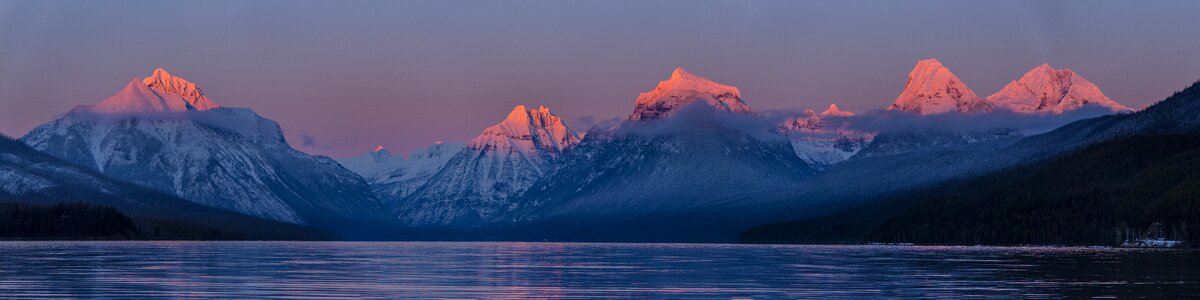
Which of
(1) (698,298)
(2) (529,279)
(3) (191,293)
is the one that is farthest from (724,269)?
(3) (191,293)

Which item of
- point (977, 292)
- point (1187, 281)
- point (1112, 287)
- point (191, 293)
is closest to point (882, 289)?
point (977, 292)

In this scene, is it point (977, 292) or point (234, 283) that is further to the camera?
point (234, 283)

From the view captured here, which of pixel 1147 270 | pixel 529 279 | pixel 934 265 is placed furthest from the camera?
pixel 934 265

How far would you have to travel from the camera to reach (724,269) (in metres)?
153

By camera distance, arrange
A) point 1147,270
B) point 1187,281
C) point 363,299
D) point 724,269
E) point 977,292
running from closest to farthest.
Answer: point 363,299, point 977,292, point 1187,281, point 1147,270, point 724,269

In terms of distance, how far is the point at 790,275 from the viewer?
136m

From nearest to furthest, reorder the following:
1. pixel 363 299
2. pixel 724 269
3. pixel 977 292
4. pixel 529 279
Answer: pixel 363 299 → pixel 977 292 → pixel 529 279 → pixel 724 269

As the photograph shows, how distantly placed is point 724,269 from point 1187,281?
47.7 m

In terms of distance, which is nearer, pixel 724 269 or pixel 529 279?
pixel 529 279

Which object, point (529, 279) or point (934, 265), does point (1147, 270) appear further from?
point (529, 279)

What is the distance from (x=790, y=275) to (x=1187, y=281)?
107ft

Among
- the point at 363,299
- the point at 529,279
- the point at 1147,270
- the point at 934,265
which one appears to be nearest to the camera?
the point at 363,299

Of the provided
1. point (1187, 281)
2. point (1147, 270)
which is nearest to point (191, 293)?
point (1187, 281)

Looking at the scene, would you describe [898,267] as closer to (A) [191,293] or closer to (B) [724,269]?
(B) [724,269]
